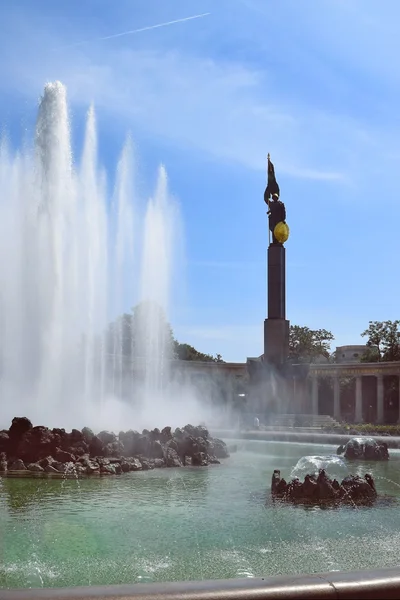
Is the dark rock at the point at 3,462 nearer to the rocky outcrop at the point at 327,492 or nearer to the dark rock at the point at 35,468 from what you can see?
the dark rock at the point at 35,468

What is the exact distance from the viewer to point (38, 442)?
26.2 m

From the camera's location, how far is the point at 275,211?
7000cm

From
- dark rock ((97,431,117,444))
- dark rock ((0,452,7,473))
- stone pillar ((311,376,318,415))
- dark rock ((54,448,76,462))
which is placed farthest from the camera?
stone pillar ((311,376,318,415))

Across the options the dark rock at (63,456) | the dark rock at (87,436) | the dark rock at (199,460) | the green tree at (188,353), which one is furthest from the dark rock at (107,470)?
the green tree at (188,353)

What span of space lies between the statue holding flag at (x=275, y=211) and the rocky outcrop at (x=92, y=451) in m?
39.9

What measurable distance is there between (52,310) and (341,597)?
32.9 m

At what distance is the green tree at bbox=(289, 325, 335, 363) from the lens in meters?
128

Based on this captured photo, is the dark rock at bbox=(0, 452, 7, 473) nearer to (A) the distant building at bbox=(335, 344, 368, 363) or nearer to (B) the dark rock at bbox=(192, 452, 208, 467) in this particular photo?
(B) the dark rock at bbox=(192, 452, 208, 467)

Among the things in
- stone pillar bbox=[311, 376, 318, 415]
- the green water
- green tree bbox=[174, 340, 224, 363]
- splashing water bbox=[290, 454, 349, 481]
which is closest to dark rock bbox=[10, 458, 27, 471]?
the green water

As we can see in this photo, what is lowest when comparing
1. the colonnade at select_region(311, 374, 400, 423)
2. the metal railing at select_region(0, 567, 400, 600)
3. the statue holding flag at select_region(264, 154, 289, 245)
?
the colonnade at select_region(311, 374, 400, 423)

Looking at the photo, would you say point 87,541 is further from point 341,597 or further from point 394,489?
point 394,489

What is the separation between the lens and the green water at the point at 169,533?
11320 mm

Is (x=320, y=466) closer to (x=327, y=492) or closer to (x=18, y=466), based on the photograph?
(x=327, y=492)

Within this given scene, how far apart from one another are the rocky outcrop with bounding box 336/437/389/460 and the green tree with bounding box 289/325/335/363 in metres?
93.3
